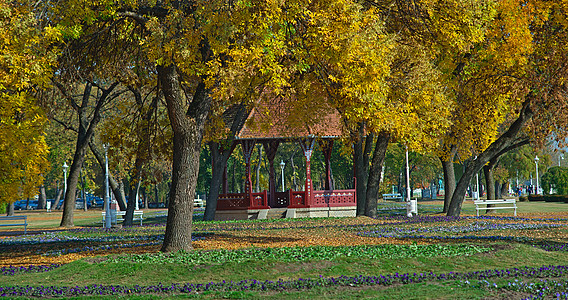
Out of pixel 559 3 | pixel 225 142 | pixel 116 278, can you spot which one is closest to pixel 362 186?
pixel 225 142

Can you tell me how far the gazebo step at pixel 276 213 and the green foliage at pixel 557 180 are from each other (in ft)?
103

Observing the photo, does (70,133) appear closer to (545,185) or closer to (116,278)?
(116,278)

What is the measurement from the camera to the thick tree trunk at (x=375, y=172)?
22.2 metres

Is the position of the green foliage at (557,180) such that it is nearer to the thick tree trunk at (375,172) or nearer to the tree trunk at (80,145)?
the thick tree trunk at (375,172)

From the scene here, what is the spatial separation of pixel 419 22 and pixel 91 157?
43.5 m

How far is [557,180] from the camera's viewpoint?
5191 cm

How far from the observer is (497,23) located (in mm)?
20047

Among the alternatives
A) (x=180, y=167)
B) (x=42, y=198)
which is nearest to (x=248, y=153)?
(x=180, y=167)

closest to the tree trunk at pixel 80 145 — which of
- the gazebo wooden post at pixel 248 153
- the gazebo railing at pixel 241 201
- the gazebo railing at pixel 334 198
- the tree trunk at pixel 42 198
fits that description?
the gazebo wooden post at pixel 248 153

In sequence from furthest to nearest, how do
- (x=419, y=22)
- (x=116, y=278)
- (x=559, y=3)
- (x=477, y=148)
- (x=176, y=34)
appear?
(x=477, y=148) < (x=559, y=3) < (x=419, y=22) < (x=176, y=34) < (x=116, y=278)

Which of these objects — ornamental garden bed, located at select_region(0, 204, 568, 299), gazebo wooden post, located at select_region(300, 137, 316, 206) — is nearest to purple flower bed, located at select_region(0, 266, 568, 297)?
ornamental garden bed, located at select_region(0, 204, 568, 299)

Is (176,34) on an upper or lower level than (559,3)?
lower

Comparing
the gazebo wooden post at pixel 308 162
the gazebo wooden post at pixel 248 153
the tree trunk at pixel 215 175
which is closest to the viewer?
the tree trunk at pixel 215 175

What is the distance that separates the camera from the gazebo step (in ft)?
104
